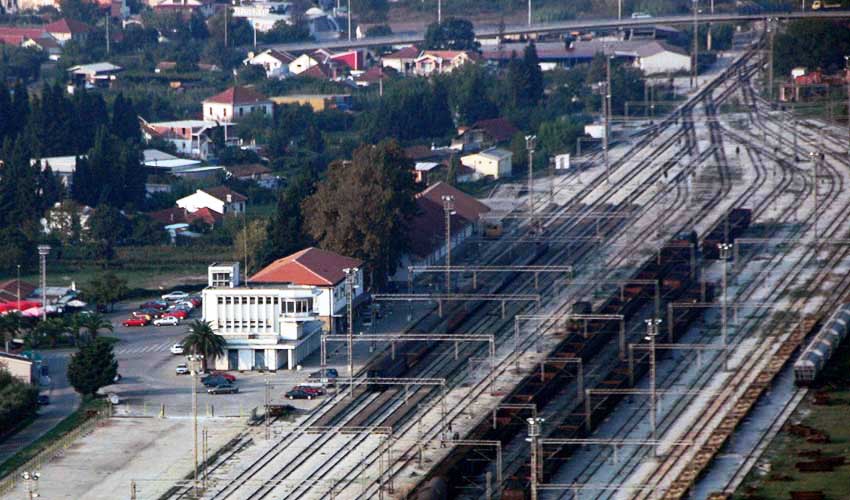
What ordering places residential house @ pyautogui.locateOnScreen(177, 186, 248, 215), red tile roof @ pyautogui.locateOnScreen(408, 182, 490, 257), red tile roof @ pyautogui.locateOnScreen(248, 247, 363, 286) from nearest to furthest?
red tile roof @ pyautogui.locateOnScreen(248, 247, 363, 286)
red tile roof @ pyautogui.locateOnScreen(408, 182, 490, 257)
residential house @ pyautogui.locateOnScreen(177, 186, 248, 215)

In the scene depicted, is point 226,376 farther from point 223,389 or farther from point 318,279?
point 318,279

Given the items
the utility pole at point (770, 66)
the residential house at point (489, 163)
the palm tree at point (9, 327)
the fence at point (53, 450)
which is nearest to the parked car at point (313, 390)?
the fence at point (53, 450)

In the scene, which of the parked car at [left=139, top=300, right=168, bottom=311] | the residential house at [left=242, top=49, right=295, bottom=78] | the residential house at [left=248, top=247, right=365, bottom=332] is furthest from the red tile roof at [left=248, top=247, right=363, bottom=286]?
the residential house at [left=242, top=49, right=295, bottom=78]

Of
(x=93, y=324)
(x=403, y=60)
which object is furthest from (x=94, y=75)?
(x=93, y=324)

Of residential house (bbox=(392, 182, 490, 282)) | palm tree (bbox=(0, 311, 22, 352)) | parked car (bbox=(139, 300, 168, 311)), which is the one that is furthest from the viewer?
residential house (bbox=(392, 182, 490, 282))

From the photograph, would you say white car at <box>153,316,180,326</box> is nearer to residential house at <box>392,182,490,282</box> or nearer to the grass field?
residential house at <box>392,182,490,282</box>

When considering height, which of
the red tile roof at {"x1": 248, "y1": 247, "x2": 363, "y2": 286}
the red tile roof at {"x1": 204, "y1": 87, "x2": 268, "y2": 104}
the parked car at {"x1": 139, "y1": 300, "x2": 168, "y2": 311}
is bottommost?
the parked car at {"x1": 139, "y1": 300, "x2": 168, "y2": 311}

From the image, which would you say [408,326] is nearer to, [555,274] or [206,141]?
[555,274]
